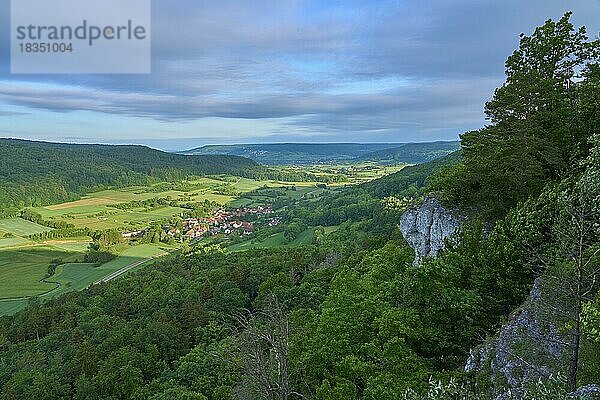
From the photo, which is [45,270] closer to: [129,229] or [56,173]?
[129,229]

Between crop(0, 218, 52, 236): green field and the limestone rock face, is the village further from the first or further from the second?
the limestone rock face

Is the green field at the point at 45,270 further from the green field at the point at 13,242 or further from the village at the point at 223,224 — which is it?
the village at the point at 223,224

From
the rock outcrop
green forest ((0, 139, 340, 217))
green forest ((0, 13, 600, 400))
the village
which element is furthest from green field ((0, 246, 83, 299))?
the rock outcrop

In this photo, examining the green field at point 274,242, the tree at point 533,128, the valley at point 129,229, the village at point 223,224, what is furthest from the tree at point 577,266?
the village at point 223,224

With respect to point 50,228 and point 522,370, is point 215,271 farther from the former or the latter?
point 50,228

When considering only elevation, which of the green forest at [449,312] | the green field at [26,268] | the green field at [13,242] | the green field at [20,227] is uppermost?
the green forest at [449,312]

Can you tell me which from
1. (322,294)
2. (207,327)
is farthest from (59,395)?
(322,294)
